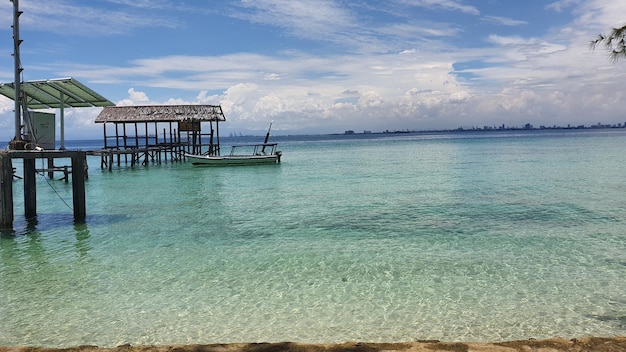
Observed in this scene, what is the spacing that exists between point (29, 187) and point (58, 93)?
361cm

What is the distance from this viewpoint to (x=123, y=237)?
10.8 metres

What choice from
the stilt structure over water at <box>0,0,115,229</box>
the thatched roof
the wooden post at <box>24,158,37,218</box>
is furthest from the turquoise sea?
the thatched roof

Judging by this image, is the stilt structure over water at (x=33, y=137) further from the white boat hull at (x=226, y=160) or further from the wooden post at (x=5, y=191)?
the white boat hull at (x=226, y=160)

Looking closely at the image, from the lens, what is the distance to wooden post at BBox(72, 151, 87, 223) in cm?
1239

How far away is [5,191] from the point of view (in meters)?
10.7

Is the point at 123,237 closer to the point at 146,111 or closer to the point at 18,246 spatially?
the point at 18,246

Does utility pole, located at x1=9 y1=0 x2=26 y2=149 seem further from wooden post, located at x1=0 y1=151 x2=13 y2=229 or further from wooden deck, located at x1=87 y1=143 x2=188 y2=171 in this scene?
wooden deck, located at x1=87 y1=143 x2=188 y2=171

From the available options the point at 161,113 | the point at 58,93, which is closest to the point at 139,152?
the point at 161,113

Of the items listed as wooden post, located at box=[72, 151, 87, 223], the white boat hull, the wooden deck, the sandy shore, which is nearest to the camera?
the sandy shore

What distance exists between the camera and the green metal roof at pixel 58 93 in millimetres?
13679

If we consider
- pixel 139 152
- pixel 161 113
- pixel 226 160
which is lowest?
pixel 226 160

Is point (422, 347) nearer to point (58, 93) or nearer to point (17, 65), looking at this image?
point (17, 65)

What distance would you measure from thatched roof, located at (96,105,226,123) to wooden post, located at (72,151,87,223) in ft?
79.9

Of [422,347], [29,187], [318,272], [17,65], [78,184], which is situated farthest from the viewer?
[29,187]
